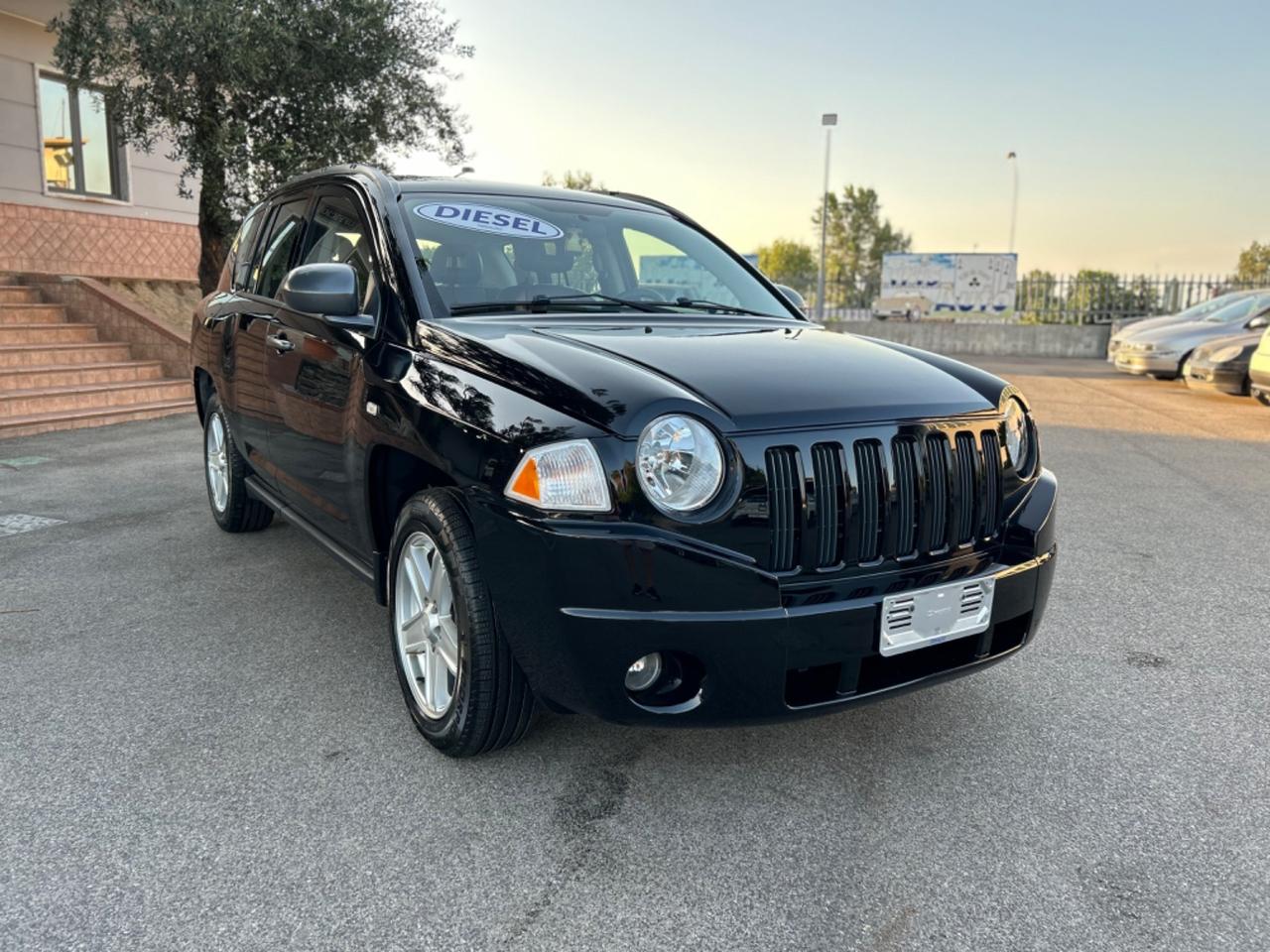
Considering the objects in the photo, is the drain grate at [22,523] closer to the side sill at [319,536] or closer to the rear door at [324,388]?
the side sill at [319,536]

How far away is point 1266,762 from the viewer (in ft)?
9.05

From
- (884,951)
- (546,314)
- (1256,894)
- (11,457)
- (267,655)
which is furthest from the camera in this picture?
(11,457)

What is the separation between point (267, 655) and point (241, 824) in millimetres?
1198

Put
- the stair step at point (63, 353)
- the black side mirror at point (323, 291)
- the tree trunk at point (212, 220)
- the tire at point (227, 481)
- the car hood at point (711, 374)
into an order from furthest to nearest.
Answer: the tree trunk at point (212, 220) → the stair step at point (63, 353) → the tire at point (227, 481) → the black side mirror at point (323, 291) → the car hood at point (711, 374)

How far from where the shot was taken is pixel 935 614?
8.01ft

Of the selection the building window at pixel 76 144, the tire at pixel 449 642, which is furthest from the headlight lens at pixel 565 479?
the building window at pixel 76 144

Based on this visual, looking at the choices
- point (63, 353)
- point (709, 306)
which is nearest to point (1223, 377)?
point (709, 306)

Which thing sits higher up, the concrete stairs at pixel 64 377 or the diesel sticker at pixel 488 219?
the diesel sticker at pixel 488 219

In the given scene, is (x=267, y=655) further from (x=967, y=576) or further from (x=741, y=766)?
(x=967, y=576)

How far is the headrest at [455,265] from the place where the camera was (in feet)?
10.5

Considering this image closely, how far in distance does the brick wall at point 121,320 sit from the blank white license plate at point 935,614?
411 inches

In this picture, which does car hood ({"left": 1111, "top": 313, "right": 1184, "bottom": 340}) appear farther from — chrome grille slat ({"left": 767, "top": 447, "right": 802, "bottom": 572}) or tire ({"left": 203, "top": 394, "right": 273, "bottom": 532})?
chrome grille slat ({"left": 767, "top": 447, "right": 802, "bottom": 572})

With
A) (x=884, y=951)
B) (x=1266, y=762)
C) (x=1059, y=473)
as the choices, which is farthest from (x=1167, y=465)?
(x=884, y=951)

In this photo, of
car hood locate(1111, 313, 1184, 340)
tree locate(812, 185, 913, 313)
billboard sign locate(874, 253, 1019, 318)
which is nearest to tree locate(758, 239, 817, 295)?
tree locate(812, 185, 913, 313)
